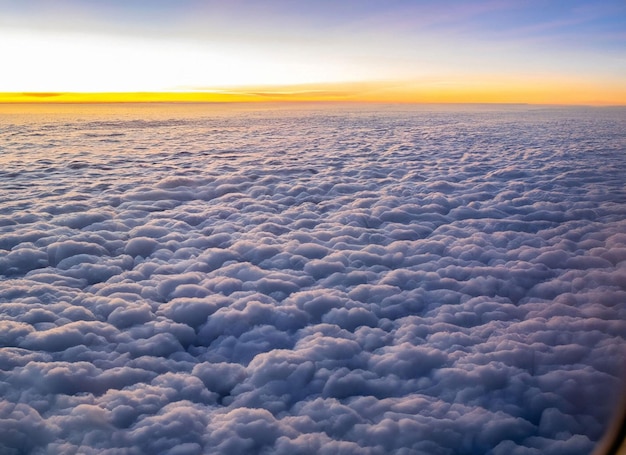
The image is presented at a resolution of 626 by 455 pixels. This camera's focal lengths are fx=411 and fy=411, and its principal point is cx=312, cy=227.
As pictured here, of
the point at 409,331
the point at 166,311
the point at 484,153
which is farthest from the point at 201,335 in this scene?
the point at 484,153

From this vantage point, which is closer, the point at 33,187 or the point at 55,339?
the point at 55,339

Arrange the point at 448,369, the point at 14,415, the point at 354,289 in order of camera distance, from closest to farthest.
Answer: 1. the point at 14,415
2. the point at 448,369
3. the point at 354,289

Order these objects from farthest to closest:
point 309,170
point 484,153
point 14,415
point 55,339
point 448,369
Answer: point 484,153
point 309,170
point 55,339
point 448,369
point 14,415

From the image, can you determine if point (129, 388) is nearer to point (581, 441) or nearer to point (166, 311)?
point (166, 311)

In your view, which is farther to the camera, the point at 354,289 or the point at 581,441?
the point at 354,289

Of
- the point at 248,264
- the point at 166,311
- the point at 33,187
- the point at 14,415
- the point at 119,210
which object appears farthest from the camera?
the point at 33,187

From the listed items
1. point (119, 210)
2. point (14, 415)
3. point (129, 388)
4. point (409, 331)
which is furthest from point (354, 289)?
point (119, 210)

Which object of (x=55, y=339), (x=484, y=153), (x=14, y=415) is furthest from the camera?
(x=484, y=153)

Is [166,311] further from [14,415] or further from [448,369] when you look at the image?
[448,369]

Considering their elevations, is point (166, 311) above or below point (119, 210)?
below
